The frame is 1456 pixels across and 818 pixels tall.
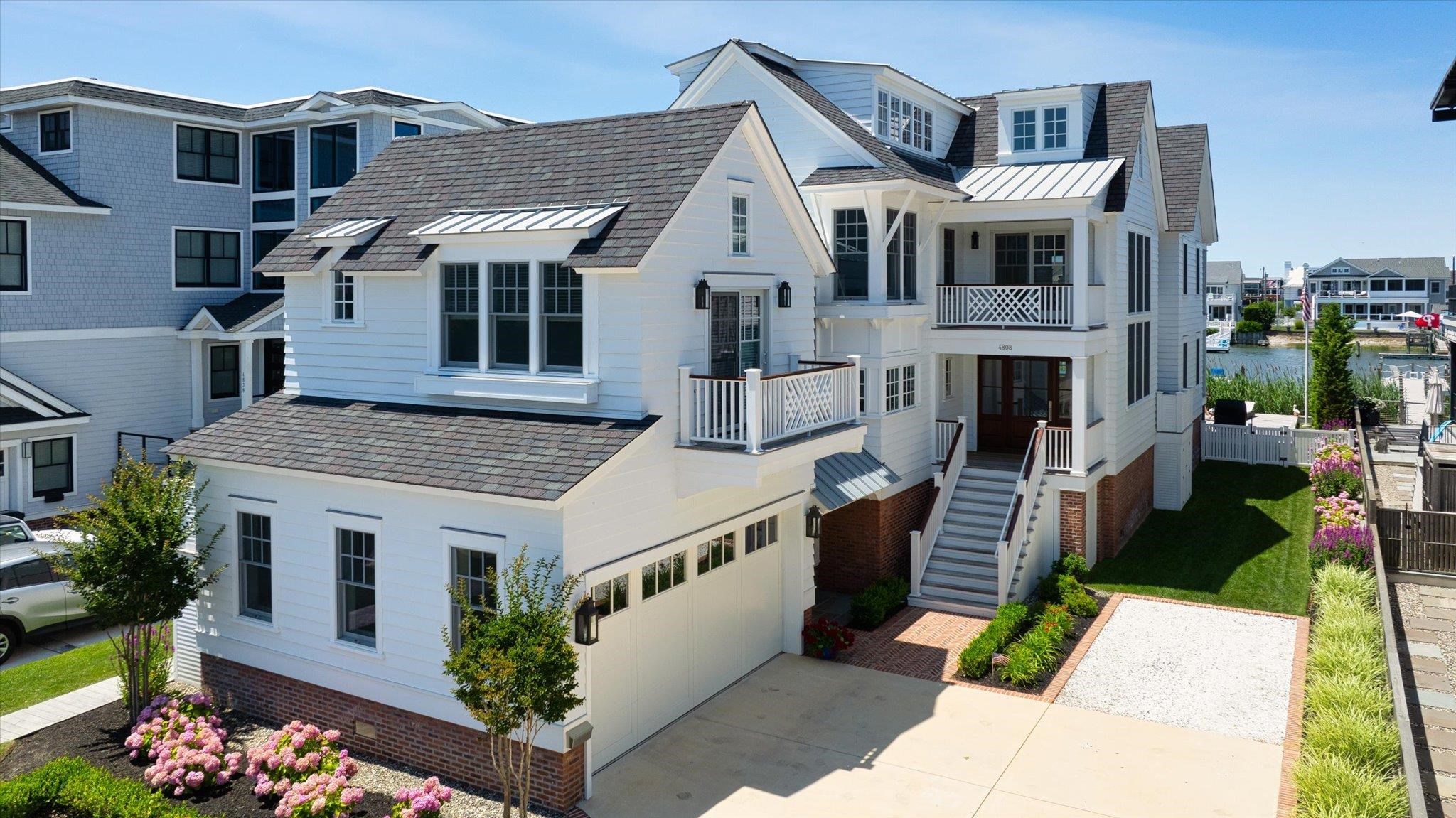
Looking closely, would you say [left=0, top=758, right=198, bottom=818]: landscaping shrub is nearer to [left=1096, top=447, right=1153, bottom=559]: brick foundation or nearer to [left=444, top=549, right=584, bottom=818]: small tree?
[left=444, top=549, right=584, bottom=818]: small tree

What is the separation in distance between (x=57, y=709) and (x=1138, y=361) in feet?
72.7

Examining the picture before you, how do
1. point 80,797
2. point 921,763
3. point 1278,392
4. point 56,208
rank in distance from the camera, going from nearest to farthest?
1. point 80,797
2. point 921,763
3. point 56,208
4. point 1278,392

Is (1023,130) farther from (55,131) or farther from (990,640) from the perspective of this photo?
(55,131)

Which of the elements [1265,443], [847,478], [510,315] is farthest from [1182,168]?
[510,315]

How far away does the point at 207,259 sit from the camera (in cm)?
3194

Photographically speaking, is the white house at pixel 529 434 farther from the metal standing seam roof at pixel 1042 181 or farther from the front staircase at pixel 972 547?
the metal standing seam roof at pixel 1042 181

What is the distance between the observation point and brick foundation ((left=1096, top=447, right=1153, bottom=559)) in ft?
75.2

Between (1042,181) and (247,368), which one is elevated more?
(1042,181)

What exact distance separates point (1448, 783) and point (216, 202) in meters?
32.0

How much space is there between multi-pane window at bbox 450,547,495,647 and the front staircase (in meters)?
9.80

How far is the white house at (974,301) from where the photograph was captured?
20.3 metres

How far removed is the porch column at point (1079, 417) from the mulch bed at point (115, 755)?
14.4 metres

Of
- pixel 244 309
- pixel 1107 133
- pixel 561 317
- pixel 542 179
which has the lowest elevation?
pixel 561 317

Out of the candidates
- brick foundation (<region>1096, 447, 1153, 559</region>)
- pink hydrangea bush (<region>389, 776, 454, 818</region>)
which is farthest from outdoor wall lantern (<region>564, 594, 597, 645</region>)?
brick foundation (<region>1096, 447, 1153, 559</region>)
